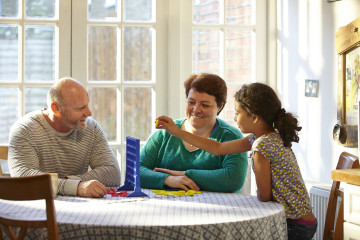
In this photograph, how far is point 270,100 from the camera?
7.88ft

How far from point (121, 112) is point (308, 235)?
1874 millimetres

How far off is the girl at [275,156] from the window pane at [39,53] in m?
1.79

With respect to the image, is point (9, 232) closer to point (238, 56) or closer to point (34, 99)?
point (34, 99)

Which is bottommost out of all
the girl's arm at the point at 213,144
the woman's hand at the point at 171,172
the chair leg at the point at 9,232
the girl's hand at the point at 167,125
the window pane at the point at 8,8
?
the chair leg at the point at 9,232

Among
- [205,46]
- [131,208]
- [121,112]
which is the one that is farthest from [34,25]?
[131,208]

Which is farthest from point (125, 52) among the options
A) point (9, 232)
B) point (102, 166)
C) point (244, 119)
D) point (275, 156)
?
point (9, 232)

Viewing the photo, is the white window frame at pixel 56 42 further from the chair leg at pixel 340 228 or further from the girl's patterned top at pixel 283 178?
the chair leg at pixel 340 228

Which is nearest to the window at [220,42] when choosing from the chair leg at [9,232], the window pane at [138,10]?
the window pane at [138,10]

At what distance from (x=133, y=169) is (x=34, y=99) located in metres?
1.55

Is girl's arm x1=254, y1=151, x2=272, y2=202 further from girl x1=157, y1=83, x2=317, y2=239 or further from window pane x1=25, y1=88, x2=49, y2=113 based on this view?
window pane x1=25, y1=88, x2=49, y2=113

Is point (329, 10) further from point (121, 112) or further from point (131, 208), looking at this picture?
point (131, 208)

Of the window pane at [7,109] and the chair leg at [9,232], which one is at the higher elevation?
the window pane at [7,109]

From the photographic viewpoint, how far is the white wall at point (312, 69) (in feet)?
10.9

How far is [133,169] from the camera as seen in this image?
2.47 metres
